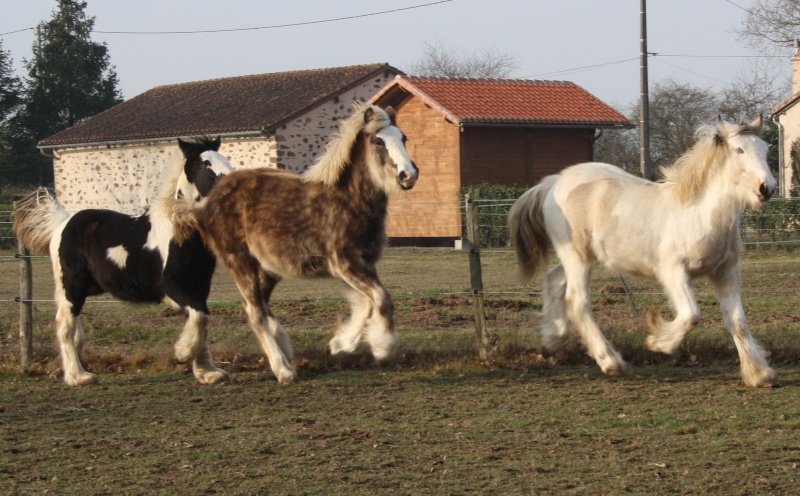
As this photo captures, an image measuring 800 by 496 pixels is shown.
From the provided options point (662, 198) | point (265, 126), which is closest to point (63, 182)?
point (265, 126)

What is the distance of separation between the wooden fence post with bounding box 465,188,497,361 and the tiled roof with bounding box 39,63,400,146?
18871mm

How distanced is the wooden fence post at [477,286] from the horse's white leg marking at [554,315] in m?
0.51

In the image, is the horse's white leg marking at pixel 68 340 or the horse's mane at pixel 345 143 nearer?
the horse's mane at pixel 345 143

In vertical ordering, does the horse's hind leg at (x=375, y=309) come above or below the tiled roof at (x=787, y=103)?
below

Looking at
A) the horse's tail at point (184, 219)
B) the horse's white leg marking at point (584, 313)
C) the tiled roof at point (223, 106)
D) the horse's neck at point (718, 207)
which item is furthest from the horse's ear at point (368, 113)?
the tiled roof at point (223, 106)

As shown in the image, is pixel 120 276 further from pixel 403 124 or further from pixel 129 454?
pixel 403 124

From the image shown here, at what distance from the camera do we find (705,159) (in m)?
7.67

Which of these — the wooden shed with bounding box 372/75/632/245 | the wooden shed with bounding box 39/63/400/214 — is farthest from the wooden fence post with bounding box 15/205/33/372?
the wooden shed with bounding box 39/63/400/214

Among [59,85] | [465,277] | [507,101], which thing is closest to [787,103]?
[507,101]

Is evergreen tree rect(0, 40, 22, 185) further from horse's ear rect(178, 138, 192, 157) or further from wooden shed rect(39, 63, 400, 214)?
horse's ear rect(178, 138, 192, 157)

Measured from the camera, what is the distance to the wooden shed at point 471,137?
26844 millimetres

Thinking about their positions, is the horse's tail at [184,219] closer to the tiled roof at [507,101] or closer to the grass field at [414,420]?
the grass field at [414,420]

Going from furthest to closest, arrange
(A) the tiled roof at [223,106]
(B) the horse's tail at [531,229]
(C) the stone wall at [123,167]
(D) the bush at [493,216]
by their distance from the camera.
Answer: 1. (A) the tiled roof at [223,106]
2. (C) the stone wall at [123,167]
3. (D) the bush at [493,216]
4. (B) the horse's tail at [531,229]

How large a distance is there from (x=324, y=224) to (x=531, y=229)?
6.54 ft
